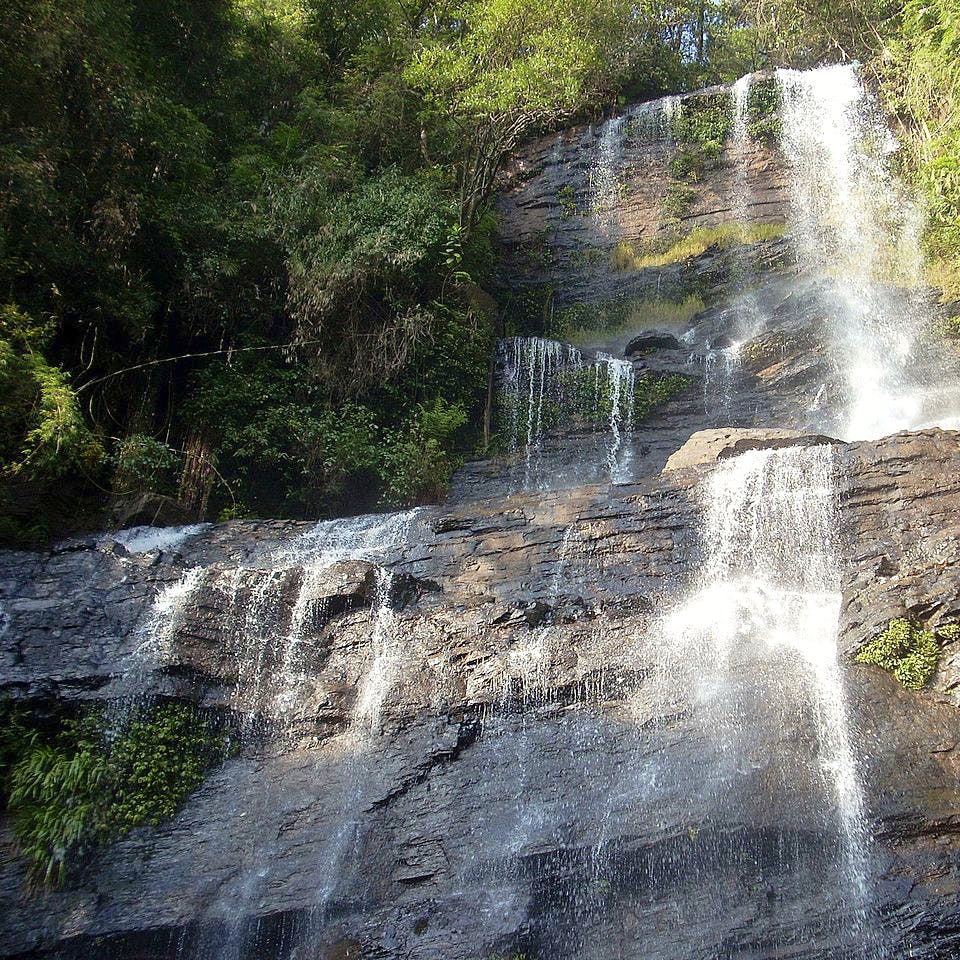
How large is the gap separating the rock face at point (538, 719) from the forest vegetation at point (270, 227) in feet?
6.37

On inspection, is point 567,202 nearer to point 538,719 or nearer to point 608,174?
point 608,174

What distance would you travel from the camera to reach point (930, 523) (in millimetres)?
9578

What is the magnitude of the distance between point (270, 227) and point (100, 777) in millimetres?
9221

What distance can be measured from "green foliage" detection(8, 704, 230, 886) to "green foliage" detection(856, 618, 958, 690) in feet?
23.7

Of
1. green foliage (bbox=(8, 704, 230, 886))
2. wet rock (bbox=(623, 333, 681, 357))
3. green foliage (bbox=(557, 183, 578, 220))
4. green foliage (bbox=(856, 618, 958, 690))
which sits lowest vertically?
green foliage (bbox=(8, 704, 230, 886))

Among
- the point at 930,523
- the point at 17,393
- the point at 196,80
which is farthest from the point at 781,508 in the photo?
the point at 196,80

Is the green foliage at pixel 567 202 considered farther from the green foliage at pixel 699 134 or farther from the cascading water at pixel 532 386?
the cascading water at pixel 532 386

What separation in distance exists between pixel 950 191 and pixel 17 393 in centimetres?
1516

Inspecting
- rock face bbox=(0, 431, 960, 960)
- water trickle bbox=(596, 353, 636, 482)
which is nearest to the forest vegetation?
rock face bbox=(0, 431, 960, 960)

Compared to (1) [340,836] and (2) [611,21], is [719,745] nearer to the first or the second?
(1) [340,836]

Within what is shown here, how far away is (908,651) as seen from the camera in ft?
28.6

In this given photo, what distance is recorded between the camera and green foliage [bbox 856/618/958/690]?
856 centimetres

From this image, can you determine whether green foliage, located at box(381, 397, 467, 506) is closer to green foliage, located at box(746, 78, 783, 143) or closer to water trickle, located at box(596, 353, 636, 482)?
water trickle, located at box(596, 353, 636, 482)

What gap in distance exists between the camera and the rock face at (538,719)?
745 centimetres
